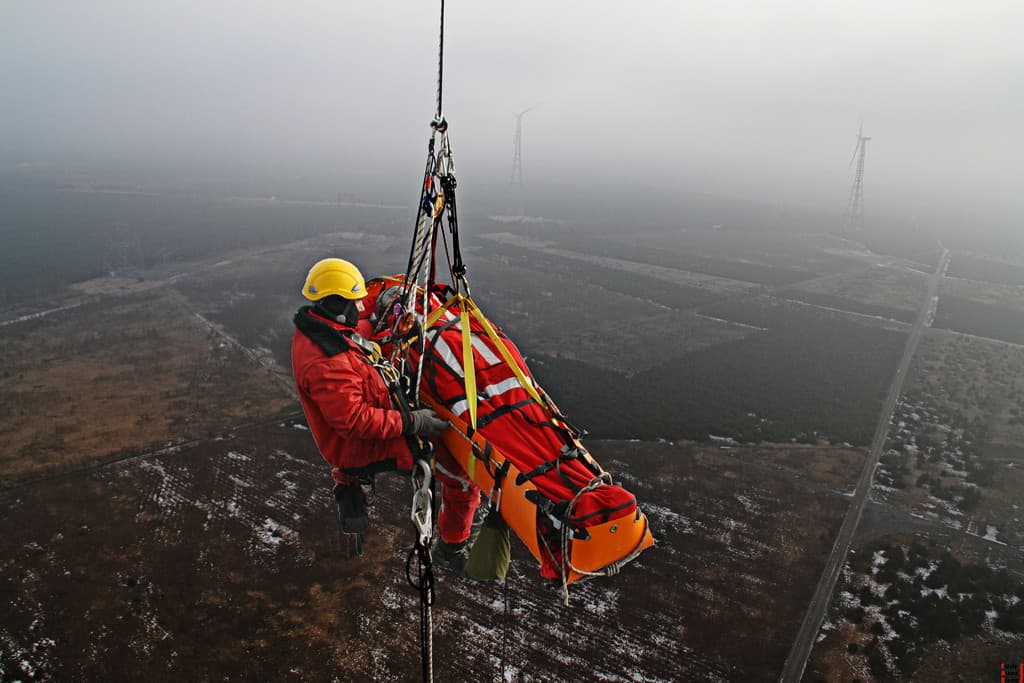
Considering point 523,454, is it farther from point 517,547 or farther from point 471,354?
point 517,547

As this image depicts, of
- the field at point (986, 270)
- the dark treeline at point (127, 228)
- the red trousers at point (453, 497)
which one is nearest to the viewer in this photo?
the red trousers at point (453, 497)

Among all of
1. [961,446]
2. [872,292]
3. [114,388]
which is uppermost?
[872,292]

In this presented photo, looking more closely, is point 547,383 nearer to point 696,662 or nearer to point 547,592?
point 547,592

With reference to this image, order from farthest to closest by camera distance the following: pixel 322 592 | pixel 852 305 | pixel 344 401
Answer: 1. pixel 852 305
2. pixel 322 592
3. pixel 344 401

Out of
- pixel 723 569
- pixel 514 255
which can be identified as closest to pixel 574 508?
pixel 723 569

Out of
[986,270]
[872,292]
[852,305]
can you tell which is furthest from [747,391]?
[986,270]

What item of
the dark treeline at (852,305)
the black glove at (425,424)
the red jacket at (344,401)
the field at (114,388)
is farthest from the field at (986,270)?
the red jacket at (344,401)

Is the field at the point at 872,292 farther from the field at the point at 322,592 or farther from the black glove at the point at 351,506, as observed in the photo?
the black glove at the point at 351,506
